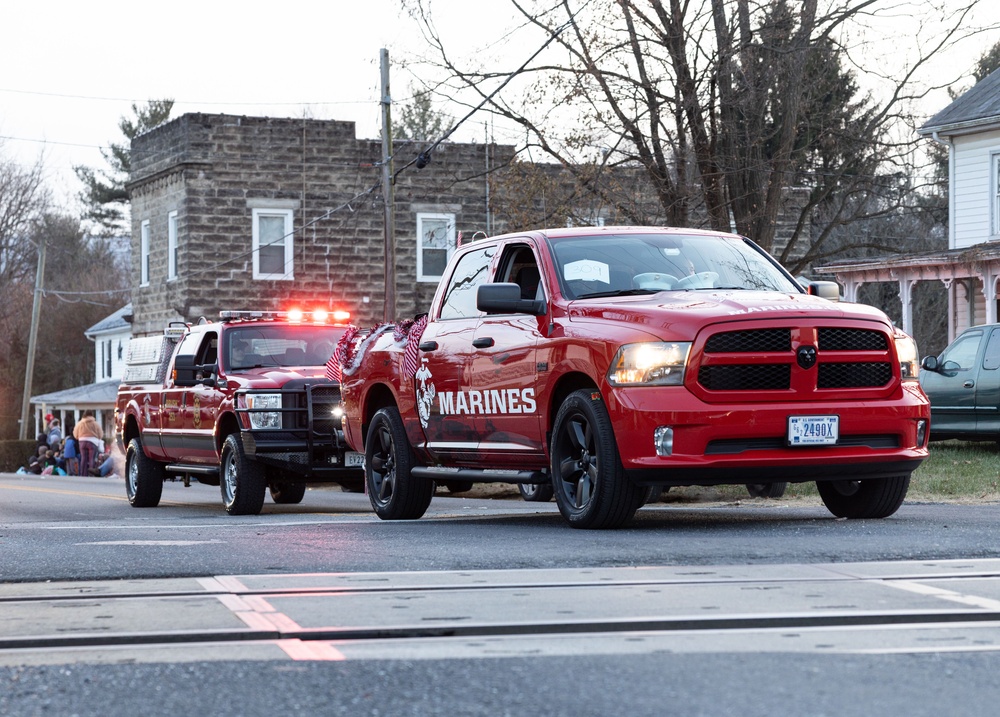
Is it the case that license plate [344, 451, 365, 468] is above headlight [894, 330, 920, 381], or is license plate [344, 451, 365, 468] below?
below

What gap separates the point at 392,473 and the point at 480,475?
1.29m

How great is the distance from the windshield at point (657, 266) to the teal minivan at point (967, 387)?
30.7ft

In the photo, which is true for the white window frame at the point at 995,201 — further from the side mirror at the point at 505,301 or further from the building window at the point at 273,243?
the side mirror at the point at 505,301

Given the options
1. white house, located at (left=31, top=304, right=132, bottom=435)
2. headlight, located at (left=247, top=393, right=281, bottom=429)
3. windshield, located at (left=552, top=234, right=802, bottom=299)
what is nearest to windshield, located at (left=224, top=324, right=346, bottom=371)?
headlight, located at (left=247, top=393, right=281, bottom=429)

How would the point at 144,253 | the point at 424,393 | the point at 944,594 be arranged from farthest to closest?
the point at 144,253 → the point at 424,393 → the point at 944,594

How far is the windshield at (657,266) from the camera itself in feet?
32.8

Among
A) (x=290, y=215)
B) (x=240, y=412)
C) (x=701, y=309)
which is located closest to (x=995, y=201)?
(x=290, y=215)

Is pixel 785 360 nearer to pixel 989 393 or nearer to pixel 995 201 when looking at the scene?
pixel 989 393

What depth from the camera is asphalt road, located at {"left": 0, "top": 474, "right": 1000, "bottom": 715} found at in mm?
4520

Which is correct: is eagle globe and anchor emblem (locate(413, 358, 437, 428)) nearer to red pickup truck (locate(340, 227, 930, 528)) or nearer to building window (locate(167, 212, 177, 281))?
red pickup truck (locate(340, 227, 930, 528))

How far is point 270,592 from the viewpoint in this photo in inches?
263

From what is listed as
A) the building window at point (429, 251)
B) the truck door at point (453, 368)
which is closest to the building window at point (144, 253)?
the building window at point (429, 251)

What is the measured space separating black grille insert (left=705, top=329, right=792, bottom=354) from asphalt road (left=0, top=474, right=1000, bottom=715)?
3.45 ft

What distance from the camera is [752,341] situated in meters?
8.93
